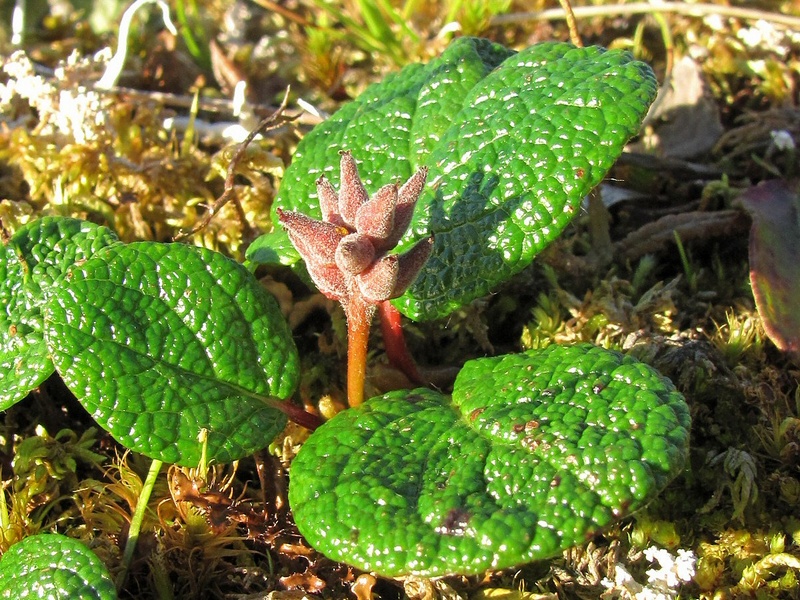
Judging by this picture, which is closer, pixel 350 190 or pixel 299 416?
pixel 350 190

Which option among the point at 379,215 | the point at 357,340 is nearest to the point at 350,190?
the point at 379,215

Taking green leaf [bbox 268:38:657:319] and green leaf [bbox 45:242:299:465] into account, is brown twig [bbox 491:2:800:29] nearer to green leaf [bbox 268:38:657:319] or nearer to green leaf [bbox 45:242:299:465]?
green leaf [bbox 268:38:657:319]

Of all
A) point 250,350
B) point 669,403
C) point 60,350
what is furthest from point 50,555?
point 669,403

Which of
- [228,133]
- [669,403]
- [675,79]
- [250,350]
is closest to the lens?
[669,403]

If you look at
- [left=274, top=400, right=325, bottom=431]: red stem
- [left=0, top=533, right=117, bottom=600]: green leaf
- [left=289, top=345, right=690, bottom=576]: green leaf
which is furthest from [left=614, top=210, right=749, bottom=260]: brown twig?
[left=0, top=533, right=117, bottom=600]: green leaf

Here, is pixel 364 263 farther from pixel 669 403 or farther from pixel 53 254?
pixel 53 254

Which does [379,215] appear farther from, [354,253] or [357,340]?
[357,340]
